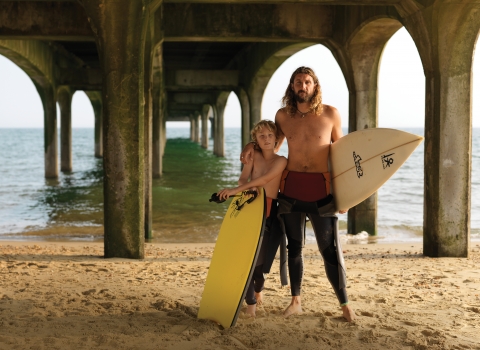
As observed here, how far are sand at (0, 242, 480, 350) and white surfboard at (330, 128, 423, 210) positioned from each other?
1.04 meters

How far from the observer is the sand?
4.61m

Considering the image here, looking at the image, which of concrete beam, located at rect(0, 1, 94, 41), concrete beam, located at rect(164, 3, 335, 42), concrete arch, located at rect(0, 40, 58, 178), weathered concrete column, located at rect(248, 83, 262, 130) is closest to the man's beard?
concrete beam, located at rect(164, 3, 335, 42)

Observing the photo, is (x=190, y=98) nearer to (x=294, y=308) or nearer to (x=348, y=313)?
(x=294, y=308)

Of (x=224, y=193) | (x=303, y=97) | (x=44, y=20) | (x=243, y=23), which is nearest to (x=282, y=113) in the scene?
(x=303, y=97)

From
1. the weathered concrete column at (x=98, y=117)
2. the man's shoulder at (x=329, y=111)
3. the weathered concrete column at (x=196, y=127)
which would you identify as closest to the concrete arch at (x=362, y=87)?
the man's shoulder at (x=329, y=111)

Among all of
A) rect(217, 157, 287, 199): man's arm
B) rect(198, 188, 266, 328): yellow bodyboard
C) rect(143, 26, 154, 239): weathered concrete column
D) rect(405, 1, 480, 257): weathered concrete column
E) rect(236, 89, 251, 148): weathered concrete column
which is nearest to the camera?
rect(198, 188, 266, 328): yellow bodyboard

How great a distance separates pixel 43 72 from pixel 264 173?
15.9 metres

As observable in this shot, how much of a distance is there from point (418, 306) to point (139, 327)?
2465 mm

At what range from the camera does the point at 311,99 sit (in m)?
5.14

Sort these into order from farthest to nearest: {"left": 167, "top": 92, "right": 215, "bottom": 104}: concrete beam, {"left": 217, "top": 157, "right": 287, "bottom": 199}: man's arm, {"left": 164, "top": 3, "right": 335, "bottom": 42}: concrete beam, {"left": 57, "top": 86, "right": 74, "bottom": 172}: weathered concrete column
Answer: {"left": 167, "top": 92, "right": 215, "bottom": 104}: concrete beam
{"left": 57, "top": 86, "right": 74, "bottom": 172}: weathered concrete column
{"left": 164, "top": 3, "right": 335, "bottom": 42}: concrete beam
{"left": 217, "top": 157, "right": 287, "bottom": 199}: man's arm

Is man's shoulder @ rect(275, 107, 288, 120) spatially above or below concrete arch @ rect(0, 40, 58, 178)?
below

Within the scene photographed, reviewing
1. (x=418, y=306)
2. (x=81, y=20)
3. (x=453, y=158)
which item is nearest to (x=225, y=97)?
(x=81, y=20)

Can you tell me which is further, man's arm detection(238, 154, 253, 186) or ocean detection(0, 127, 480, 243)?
ocean detection(0, 127, 480, 243)

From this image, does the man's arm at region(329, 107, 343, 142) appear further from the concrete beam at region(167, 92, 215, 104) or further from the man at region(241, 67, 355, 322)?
the concrete beam at region(167, 92, 215, 104)
